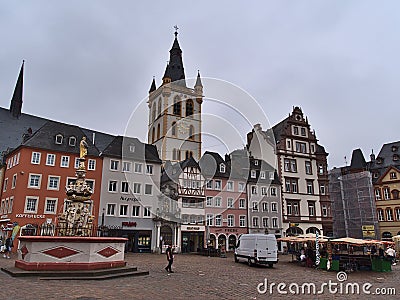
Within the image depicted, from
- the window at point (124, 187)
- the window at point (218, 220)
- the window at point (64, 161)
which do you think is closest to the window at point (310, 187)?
the window at point (218, 220)

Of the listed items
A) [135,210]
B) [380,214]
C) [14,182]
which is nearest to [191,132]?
[135,210]

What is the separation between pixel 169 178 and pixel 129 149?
6151 mm

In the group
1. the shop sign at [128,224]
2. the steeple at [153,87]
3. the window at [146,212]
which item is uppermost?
the steeple at [153,87]

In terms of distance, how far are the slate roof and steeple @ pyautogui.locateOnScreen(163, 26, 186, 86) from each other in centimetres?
2463

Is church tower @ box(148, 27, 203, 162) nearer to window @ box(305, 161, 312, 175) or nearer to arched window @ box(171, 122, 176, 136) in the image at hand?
arched window @ box(171, 122, 176, 136)

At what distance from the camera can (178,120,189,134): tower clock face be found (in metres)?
62.7

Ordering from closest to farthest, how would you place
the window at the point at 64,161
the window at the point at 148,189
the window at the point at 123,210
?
the window at the point at 64,161
the window at the point at 123,210
the window at the point at 148,189

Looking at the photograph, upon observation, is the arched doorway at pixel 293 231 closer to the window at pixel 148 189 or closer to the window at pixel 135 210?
the window at pixel 148 189

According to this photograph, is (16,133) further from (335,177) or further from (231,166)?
(335,177)

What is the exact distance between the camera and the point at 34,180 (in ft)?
115

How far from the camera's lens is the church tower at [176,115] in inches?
2343

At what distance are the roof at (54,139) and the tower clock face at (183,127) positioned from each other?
23.8 meters

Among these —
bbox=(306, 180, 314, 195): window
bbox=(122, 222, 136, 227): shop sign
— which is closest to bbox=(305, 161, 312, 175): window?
bbox=(306, 180, 314, 195): window

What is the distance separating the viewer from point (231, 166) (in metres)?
49.9
